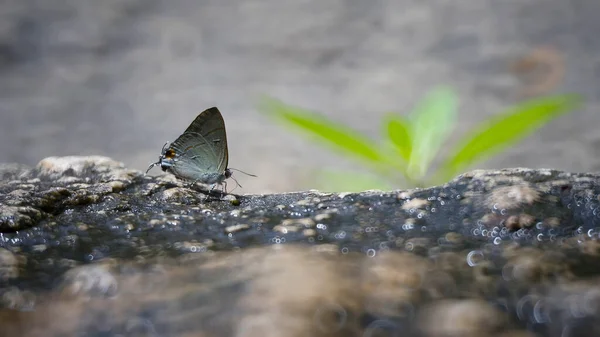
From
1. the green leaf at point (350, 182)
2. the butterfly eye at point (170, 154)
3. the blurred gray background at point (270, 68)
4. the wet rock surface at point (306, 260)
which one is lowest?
the wet rock surface at point (306, 260)

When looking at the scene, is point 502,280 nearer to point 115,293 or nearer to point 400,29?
point 115,293

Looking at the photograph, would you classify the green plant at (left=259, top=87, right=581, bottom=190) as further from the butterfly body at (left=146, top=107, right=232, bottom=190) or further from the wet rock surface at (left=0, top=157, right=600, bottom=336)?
the wet rock surface at (left=0, top=157, right=600, bottom=336)

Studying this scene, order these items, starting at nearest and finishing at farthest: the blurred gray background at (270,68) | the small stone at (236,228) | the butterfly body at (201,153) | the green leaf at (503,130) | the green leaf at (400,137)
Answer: the small stone at (236,228), the butterfly body at (201,153), the green leaf at (503,130), the green leaf at (400,137), the blurred gray background at (270,68)

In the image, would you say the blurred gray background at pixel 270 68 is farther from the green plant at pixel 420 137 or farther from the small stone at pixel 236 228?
the small stone at pixel 236 228

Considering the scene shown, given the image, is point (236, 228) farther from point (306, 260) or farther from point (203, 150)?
point (203, 150)

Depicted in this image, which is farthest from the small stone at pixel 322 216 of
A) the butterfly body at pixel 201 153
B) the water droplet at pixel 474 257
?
the butterfly body at pixel 201 153

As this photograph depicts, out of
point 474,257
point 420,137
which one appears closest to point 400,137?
point 420,137

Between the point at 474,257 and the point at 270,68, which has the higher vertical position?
the point at 270,68

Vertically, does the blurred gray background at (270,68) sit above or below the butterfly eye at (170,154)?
above

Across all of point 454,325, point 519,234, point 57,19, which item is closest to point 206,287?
point 454,325
